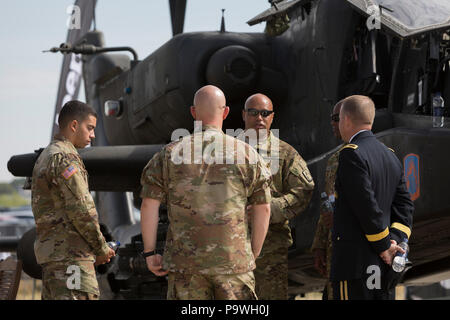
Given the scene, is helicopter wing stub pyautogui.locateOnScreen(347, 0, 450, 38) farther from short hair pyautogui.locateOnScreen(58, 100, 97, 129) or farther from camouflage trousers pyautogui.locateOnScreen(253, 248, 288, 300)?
short hair pyautogui.locateOnScreen(58, 100, 97, 129)

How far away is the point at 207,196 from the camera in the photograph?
147 inches

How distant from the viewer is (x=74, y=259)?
434cm

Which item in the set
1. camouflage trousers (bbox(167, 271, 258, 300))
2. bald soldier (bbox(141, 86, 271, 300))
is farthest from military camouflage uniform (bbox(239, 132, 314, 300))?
camouflage trousers (bbox(167, 271, 258, 300))

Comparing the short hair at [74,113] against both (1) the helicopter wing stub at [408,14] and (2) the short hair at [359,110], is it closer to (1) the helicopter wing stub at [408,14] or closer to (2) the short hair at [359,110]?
(2) the short hair at [359,110]

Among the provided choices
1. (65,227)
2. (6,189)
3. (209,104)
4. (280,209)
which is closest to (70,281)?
(65,227)

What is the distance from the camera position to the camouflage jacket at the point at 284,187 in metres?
5.11

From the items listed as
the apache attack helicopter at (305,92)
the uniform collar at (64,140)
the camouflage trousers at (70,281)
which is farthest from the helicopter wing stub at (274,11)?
the camouflage trousers at (70,281)

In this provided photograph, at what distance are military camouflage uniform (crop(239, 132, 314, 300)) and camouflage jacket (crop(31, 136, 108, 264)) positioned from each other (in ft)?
4.02

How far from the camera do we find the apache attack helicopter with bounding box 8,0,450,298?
16.6ft

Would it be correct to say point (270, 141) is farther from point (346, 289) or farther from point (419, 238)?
point (346, 289)

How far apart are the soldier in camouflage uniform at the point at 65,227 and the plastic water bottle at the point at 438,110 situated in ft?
7.46

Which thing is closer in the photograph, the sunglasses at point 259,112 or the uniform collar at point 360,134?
the uniform collar at point 360,134

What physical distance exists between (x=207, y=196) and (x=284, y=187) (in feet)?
5.51
